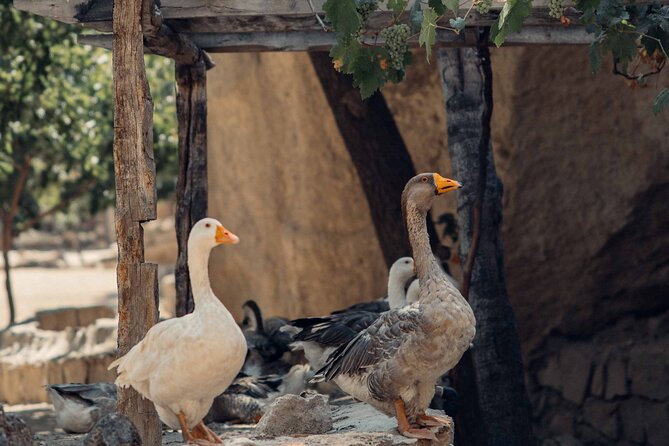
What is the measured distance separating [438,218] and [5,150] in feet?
16.5

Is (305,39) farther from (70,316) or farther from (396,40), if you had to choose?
(70,316)

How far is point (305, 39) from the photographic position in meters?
8.23

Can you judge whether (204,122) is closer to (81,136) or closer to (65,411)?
(65,411)

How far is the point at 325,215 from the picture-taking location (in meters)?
13.8

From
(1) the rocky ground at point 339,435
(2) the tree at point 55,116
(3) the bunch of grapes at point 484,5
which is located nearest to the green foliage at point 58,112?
(2) the tree at point 55,116

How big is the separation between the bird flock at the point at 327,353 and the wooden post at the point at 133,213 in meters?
0.26

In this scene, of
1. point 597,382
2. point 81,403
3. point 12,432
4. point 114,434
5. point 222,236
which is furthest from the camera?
point 597,382

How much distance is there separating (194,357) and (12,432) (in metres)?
0.97

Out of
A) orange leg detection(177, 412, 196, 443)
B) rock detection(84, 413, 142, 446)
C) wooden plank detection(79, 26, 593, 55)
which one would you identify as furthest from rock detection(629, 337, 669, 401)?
rock detection(84, 413, 142, 446)

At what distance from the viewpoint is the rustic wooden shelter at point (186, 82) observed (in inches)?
269

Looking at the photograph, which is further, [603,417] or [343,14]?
[603,417]

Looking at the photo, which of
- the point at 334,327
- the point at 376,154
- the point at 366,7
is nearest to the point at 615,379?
the point at 376,154

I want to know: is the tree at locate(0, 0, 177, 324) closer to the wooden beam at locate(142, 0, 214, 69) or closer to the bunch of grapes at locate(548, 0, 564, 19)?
the wooden beam at locate(142, 0, 214, 69)

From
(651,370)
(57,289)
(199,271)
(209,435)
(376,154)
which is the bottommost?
(651,370)
